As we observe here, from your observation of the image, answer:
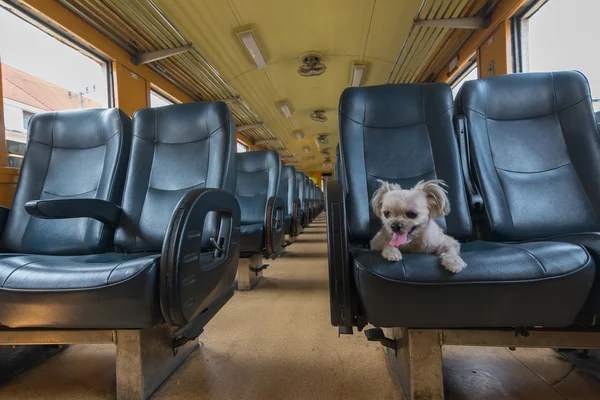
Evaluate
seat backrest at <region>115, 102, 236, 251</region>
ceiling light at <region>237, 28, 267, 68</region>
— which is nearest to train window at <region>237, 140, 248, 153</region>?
ceiling light at <region>237, 28, 267, 68</region>

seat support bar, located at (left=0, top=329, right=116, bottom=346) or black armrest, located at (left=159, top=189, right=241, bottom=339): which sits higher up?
black armrest, located at (left=159, top=189, right=241, bottom=339)

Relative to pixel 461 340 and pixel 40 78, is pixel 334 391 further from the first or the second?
pixel 40 78

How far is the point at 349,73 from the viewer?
474 cm

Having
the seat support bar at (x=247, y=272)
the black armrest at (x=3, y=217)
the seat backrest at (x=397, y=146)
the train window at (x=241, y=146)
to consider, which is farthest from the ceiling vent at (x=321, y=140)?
the black armrest at (x=3, y=217)

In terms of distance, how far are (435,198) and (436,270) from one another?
42cm

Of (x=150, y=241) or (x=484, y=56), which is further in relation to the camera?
(x=484, y=56)

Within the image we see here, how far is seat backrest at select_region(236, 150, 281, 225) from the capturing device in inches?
103

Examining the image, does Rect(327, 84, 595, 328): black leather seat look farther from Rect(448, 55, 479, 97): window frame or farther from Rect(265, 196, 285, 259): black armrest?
Rect(448, 55, 479, 97): window frame

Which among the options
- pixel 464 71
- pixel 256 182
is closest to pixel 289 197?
pixel 256 182

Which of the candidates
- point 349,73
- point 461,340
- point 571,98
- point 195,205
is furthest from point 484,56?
point 195,205

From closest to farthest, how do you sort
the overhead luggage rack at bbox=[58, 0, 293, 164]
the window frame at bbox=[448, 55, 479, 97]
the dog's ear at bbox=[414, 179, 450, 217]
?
the dog's ear at bbox=[414, 179, 450, 217] < the overhead luggage rack at bbox=[58, 0, 293, 164] < the window frame at bbox=[448, 55, 479, 97]

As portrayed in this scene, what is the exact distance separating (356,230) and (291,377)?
62 centimetres

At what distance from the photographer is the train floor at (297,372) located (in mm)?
980

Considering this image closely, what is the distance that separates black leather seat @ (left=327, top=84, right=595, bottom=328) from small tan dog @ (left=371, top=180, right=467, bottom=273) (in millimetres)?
96
